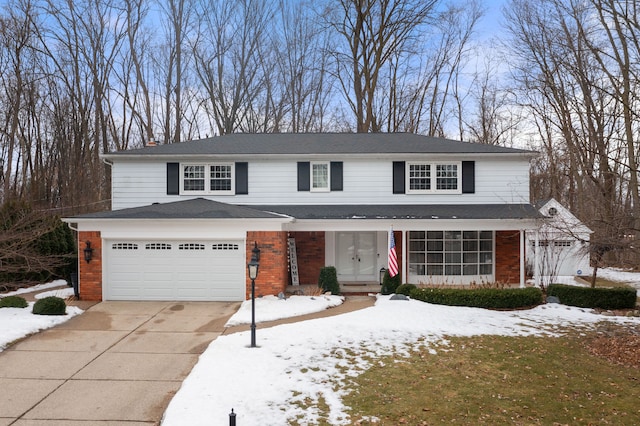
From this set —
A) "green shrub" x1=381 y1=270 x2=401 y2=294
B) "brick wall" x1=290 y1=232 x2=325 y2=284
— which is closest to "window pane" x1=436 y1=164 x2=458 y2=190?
"green shrub" x1=381 y1=270 x2=401 y2=294

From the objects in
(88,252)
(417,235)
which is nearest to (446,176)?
(417,235)

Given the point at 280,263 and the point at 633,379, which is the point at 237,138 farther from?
the point at 633,379

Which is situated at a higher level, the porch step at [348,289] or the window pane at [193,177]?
the window pane at [193,177]

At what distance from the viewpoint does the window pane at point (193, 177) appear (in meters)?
16.0

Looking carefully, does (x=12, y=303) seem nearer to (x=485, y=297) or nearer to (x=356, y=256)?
(x=356, y=256)

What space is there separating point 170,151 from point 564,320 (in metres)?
13.9

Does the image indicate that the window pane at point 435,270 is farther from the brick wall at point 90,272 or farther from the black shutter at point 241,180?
the brick wall at point 90,272

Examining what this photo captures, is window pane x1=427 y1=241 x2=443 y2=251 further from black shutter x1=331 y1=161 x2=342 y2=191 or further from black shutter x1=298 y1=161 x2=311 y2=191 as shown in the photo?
black shutter x1=298 y1=161 x2=311 y2=191

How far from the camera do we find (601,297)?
41.4 ft

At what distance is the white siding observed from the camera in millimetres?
15852

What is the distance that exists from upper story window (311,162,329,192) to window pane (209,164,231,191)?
10.3ft

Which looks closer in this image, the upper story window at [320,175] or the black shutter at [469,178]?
the black shutter at [469,178]

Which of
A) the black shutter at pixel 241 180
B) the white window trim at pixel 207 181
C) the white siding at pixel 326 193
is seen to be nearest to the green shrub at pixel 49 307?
the white siding at pixel 326 193

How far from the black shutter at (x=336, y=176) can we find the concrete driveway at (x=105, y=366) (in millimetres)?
6260
